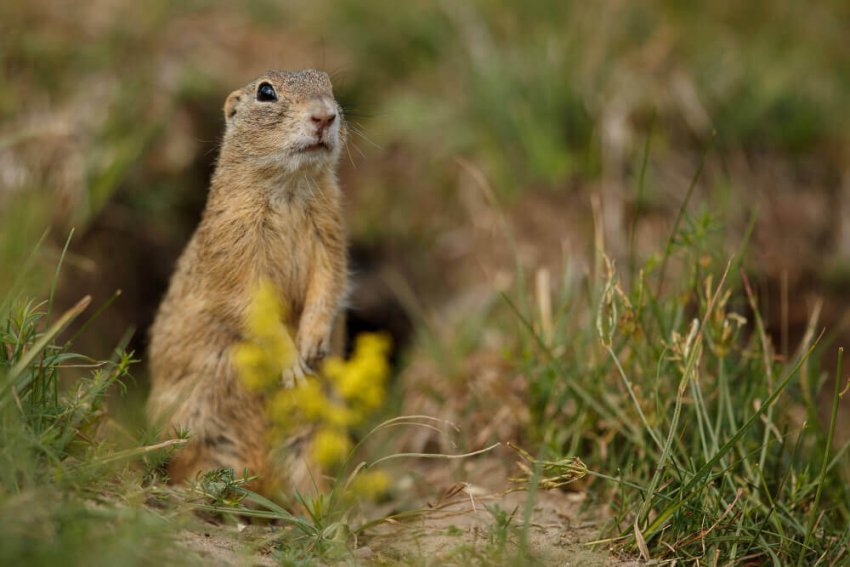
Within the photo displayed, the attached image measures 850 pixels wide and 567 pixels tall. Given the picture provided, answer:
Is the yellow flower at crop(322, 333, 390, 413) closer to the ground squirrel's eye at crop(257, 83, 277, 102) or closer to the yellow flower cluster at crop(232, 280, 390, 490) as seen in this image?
the yellow flower cluster at crop(232, 280, 390, 490)

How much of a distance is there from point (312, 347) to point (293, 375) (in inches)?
10.9

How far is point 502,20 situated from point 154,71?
9.87 feet

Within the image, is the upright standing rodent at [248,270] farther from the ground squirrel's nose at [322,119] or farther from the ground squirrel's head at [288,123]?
the ground squirrel's nose at [322,119]

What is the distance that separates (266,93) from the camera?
420 centimetres

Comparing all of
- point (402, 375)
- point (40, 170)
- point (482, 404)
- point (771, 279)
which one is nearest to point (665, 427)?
point (482, 404)

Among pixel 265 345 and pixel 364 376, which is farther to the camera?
pixel 265 345

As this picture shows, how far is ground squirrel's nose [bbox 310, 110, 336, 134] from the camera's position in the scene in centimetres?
386

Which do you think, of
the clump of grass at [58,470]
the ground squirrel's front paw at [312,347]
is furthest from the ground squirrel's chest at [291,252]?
the clump of grass at [58,470]

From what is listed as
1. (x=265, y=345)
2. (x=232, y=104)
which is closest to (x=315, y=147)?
(x=232, y=104)

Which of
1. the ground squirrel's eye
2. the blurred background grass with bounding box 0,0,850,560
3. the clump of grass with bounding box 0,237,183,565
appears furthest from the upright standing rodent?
the blurred background grass with bounding box 0,0,850,560

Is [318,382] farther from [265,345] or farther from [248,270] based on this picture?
[248,270]

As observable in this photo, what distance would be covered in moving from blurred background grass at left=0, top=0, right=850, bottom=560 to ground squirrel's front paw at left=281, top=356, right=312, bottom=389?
6.73 feet

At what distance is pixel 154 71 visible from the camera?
722 cm

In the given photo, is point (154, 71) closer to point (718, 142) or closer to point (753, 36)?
point (718, 142)
